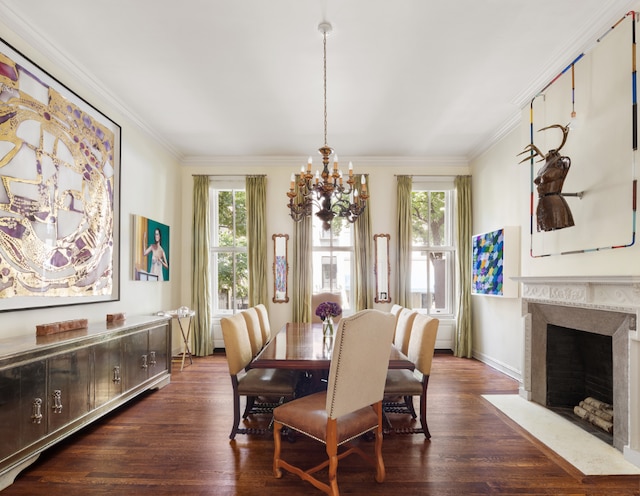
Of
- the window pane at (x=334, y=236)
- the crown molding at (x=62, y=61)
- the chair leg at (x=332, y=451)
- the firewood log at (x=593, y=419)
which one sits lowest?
the firewood log at (x=593, y=419)

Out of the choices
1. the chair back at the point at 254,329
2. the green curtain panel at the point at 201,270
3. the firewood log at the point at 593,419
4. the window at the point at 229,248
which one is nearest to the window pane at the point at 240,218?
the window at the point at 229,248

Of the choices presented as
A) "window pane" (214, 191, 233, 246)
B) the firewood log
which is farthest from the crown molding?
the firewood log

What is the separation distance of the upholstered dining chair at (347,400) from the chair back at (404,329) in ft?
3.34

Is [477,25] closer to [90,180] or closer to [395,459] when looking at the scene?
[395,459]

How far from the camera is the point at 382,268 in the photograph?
5996 millimetres

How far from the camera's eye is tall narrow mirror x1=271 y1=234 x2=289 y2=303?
598cm

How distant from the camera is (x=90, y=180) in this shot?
12.0 ft

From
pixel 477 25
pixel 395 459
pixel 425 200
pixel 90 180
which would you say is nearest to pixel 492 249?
pixel 425 200

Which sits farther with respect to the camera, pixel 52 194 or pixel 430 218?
pixel 430 218

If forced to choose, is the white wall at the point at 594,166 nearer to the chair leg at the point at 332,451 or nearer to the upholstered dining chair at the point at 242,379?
the chair leg at the point at 332,451

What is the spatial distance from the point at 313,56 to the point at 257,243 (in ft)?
10.7

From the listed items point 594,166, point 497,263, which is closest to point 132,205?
point 497,263

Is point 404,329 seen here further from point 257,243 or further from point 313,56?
point 257,243

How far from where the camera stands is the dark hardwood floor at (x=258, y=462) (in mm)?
2219
